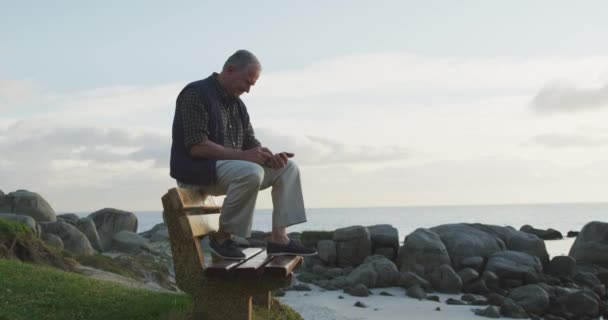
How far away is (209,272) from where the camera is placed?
4.93m

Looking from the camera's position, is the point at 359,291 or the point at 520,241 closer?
the point at 359,291

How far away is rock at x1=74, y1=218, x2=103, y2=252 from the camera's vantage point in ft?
63.2

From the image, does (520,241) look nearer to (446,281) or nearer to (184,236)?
(446,281)

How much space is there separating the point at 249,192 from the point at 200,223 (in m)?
0.55

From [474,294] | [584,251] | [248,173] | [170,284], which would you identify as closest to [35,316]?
[248,173]

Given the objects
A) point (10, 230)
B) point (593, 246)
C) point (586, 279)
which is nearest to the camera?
point (10, 230)

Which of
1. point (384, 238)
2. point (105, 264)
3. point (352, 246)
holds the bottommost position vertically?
point (352, 246)

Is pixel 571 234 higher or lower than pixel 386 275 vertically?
lower

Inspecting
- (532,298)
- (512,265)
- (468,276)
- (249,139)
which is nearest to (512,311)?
(532,298)

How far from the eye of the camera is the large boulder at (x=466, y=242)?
21.0 metres

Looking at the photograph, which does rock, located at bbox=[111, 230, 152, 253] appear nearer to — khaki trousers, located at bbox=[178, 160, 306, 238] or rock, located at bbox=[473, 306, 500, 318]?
rock, located at bbox=[473, 306, 500, 318]

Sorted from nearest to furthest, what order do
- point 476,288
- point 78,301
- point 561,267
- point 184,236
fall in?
point 184,236
point 78,301
point 476,288
point 561,267

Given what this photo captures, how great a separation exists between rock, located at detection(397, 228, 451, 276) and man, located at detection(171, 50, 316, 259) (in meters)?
14.0

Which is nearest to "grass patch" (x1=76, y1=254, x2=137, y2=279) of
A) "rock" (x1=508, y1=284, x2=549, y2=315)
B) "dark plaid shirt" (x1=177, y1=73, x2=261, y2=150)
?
"dark plaid shirt" (x1=177, y1=73, x2=261, y2=150)
